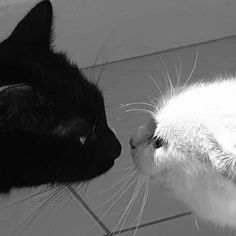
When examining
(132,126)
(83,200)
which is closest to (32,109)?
(83,200)

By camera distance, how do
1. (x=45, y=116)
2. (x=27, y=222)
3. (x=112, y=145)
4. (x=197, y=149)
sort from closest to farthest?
1. (x=197, y=149)
2. (x=45, y=116)
3. (x=112, y=145)
4. (x=27, y=222)

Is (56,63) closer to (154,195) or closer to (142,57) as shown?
(154,195)

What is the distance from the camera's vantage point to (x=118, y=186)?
1.99m

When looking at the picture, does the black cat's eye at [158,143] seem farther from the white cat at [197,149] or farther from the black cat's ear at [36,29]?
the black cat's ear at [36,29]

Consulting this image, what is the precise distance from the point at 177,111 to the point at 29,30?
0.44m

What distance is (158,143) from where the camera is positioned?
4.46 feet

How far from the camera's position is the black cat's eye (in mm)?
1338

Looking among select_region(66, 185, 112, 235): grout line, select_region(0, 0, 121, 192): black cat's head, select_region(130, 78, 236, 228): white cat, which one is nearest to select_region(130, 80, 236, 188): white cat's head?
select_region(130, 78, 236, 228): white cat

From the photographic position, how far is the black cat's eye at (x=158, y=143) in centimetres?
134

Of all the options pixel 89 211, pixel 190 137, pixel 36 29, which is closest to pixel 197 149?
pixel 190 137

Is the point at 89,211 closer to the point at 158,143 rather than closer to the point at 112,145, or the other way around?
the point at 112,145

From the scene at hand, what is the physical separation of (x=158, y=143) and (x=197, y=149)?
0.12 metres

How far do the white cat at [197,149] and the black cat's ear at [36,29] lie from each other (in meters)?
0.33

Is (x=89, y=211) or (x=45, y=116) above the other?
(x=45, y=116)
